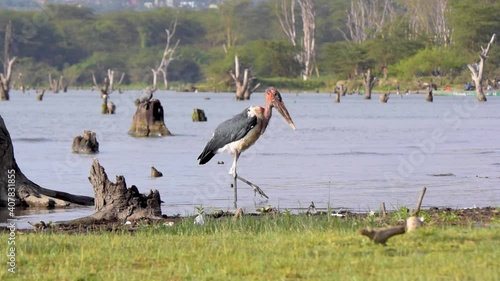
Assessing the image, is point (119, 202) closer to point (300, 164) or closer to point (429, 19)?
point (300, 164)

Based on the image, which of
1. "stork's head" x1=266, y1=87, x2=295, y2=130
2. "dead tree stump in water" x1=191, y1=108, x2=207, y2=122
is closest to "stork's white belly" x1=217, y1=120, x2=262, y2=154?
"stork's head" x1=266, y1=87, x2=295, y2=130

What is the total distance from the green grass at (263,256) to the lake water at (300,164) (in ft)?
15.5

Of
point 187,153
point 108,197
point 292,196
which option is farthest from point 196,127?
point 108,197

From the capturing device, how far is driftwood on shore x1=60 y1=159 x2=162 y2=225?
43.7ft

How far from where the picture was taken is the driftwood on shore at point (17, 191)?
50.1ft

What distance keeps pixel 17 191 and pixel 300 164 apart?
10.6 m

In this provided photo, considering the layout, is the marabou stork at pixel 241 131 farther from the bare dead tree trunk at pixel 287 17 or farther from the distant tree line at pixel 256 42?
the bare dead tree trunk at pixel 287 17

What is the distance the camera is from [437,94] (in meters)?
98.1

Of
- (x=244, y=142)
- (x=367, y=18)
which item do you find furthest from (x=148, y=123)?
(x=367, y=18)

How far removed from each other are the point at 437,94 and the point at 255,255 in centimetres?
9053

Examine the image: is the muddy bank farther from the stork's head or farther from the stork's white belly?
the stork's head

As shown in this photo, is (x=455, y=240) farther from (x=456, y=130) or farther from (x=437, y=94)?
(x=437, y=94)

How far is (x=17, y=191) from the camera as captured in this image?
15.5 m

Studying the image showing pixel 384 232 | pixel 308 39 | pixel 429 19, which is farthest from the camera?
pixel 429 19
